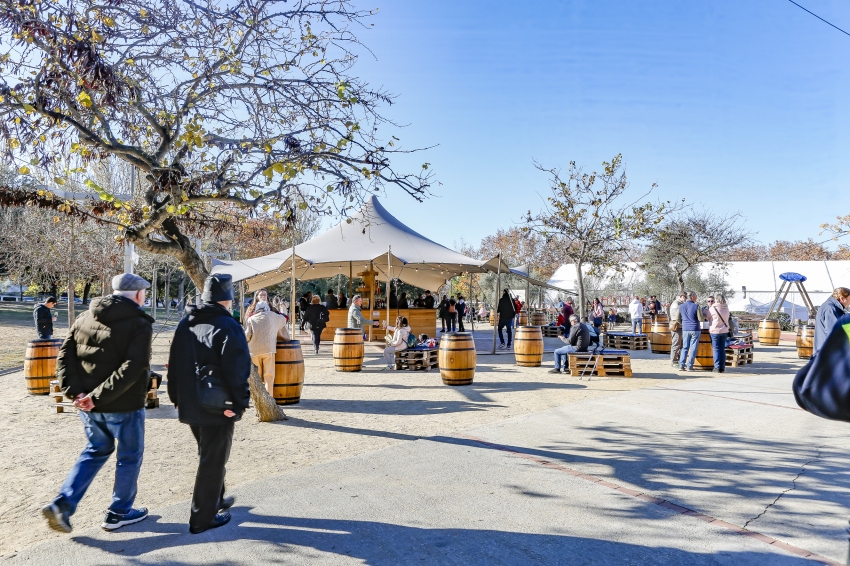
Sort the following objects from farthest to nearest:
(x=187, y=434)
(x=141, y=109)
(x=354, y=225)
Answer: (x=354, y=225)
(x=187, y=434)
(x=141, y=109)

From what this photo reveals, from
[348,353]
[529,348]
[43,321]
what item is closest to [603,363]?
[529,348]

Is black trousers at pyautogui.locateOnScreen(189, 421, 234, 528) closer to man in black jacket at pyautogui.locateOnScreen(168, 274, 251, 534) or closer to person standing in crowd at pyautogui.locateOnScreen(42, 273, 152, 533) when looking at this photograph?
man in black jacket at pyautogui.locateOnScreen(168, 274, 251, 534)

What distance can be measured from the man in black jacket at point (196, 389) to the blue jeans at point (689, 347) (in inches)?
432

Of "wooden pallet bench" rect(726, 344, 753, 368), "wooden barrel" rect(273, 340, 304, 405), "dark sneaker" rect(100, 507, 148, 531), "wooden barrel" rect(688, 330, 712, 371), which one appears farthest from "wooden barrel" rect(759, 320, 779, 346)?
"dark sneaker" rect(100, 507, 148, 531)

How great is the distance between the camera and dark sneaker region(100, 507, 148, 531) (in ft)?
12.6

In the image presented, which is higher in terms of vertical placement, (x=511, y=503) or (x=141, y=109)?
(x=141, y=109)

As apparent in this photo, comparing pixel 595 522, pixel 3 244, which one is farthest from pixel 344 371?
pixel 3 244

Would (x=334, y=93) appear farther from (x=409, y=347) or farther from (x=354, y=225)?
(x=354, y=225)

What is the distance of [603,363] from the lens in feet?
37.7

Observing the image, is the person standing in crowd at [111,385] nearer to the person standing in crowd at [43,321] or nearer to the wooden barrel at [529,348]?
the person standing in crowd at [43,321]

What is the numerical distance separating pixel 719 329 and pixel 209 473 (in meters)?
11.2

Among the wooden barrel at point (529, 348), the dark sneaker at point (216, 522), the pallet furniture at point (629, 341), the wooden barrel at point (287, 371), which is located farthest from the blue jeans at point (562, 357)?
the dark sneaker at point (216, 522)

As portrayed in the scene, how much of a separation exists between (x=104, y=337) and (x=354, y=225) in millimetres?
15359

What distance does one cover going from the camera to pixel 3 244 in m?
21.2
